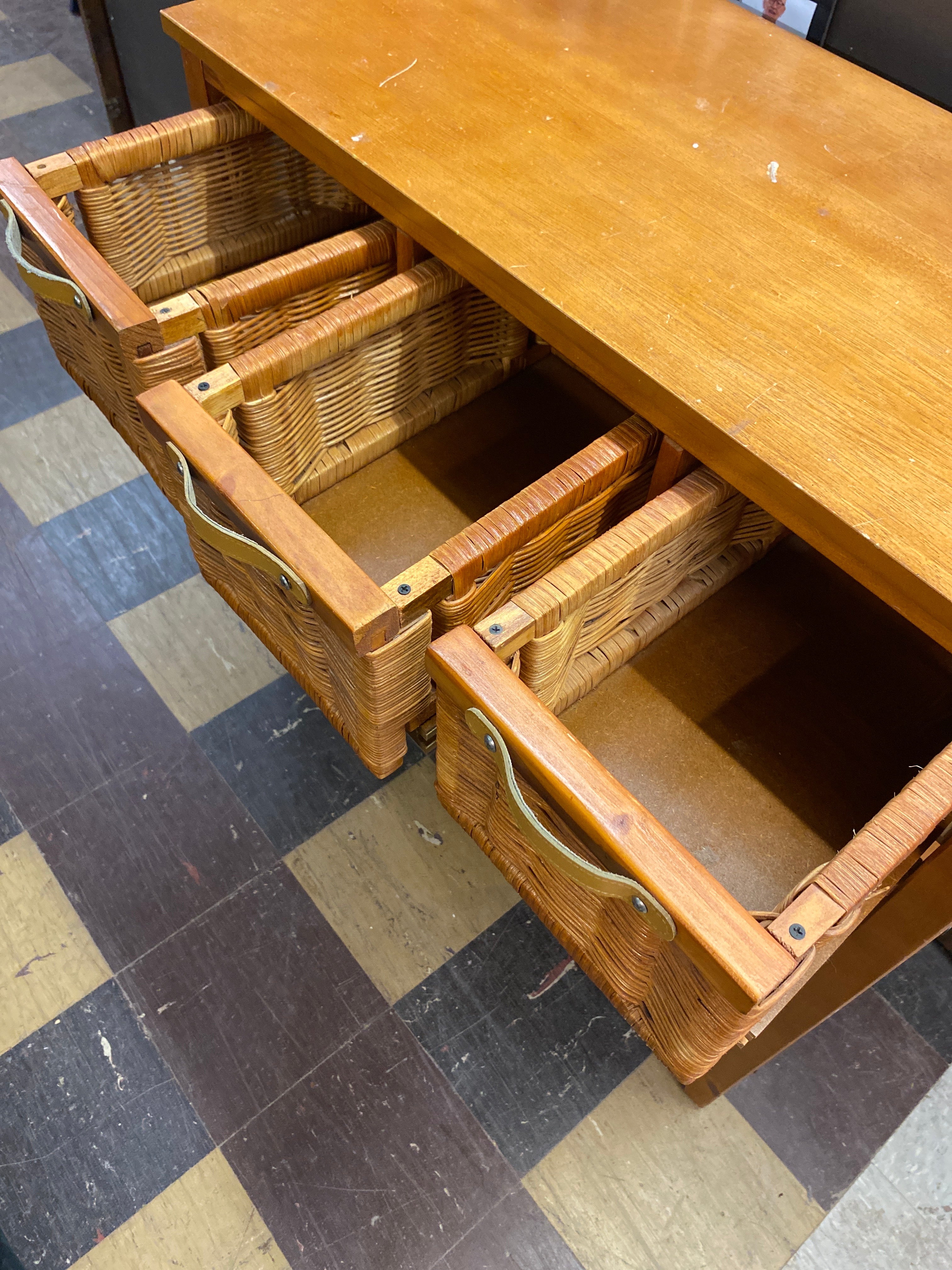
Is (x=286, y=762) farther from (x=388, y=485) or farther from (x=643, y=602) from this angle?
(x=643, y=602)

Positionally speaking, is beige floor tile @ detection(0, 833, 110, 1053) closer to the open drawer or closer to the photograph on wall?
the open drawer

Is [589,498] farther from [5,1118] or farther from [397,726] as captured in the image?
[5,1118]

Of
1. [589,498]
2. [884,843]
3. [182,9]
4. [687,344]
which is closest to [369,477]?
[589,498]

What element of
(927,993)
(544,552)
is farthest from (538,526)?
(927,993)

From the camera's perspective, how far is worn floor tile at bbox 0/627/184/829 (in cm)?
146

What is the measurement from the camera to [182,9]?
1.18m

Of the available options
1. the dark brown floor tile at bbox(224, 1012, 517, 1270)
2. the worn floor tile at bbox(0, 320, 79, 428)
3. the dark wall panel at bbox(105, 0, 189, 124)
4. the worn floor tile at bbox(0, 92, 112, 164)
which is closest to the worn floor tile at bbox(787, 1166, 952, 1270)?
the dark brown floor tile at bbox(224, 1012, 517, 1270)

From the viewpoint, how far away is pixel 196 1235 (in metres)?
1.16

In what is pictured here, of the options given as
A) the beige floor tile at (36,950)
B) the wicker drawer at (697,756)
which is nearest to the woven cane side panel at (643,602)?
the wicker drawer at (697,756)

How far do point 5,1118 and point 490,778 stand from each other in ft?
3.00

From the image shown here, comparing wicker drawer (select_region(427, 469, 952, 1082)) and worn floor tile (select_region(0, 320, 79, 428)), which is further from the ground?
wicker drawer (select_region(427, 469, 952, 1082))

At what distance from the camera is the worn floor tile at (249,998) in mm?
1255

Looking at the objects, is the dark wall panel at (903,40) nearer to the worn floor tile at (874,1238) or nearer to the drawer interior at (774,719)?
the drawer interior at (774,719)

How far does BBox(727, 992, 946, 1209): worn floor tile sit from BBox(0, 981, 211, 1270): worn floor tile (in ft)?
2.54
